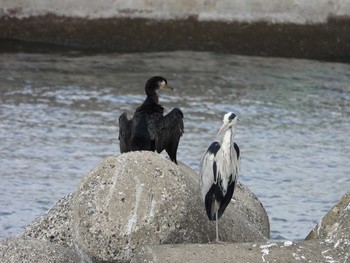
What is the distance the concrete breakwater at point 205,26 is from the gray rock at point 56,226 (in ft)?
39.4

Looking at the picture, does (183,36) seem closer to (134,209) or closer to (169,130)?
(169,130)

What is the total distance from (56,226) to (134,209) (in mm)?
1227

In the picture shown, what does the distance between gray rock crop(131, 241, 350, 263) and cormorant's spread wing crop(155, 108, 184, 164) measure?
8.52 feet

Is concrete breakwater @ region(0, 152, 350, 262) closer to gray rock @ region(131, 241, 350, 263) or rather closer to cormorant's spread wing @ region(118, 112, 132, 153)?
gray rock @ region(131, 241, 350, 263)

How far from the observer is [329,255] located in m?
7.59

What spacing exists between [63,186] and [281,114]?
16.0 feet

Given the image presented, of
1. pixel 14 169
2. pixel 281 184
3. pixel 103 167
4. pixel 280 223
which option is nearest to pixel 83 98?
pixel 14 169

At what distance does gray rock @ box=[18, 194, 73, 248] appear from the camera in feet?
29.1

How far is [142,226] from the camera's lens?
7.86 m

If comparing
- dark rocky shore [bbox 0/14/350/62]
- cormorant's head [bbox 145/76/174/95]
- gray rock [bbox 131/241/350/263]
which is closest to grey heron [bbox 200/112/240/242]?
gray rock [bbox 131/241/350/263]

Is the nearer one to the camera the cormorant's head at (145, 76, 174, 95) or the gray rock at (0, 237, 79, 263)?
the gray rock at (0, 237, 79, 263)

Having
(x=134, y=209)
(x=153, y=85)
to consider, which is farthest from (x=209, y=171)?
(x=153, y=85)

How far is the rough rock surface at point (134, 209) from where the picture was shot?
7867 millimetres

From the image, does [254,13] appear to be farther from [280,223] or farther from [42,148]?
[280,223]
